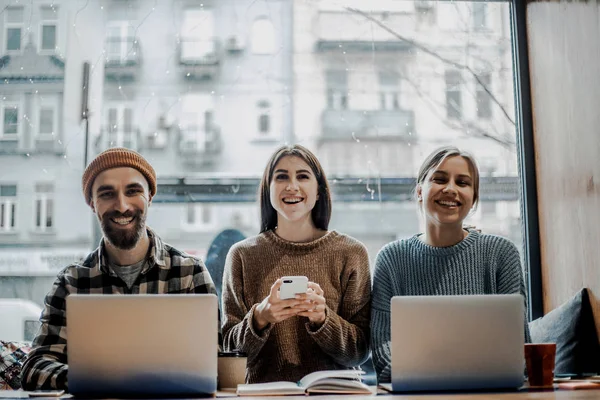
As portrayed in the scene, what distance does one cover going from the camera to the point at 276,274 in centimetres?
261

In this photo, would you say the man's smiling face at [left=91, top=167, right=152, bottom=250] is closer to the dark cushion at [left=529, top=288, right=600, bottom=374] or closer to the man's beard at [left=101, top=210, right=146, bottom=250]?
the man's beard at [left=101, top=210, right=146, bottom=250]

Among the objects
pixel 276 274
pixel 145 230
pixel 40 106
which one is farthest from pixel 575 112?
pixel 40 106

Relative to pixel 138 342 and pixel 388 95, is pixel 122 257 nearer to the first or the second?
pixel 138 342

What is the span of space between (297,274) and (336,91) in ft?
3.72

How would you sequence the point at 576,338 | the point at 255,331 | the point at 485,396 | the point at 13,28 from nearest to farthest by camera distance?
the point at 485,396
the point at 255,331
the point at 576,338
the point at 13,28

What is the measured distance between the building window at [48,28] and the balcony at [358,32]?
1240 mm

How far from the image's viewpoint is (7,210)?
10.5ft

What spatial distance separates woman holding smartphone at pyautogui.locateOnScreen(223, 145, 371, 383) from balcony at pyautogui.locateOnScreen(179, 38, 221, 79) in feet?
2.94

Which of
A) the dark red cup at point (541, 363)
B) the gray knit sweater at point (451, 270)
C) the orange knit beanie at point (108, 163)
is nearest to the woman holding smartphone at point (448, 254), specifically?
the gray knit sweater at point (451, 270)

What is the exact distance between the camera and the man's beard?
2365 mm

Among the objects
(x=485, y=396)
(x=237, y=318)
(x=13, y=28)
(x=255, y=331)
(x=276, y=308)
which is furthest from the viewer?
(x=13, y=28)

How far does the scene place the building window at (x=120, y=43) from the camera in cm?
334

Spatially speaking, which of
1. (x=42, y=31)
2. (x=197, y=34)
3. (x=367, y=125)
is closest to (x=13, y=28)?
(x=42, y=31)

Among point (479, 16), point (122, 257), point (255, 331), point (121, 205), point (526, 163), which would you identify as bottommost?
point (255, 331)
